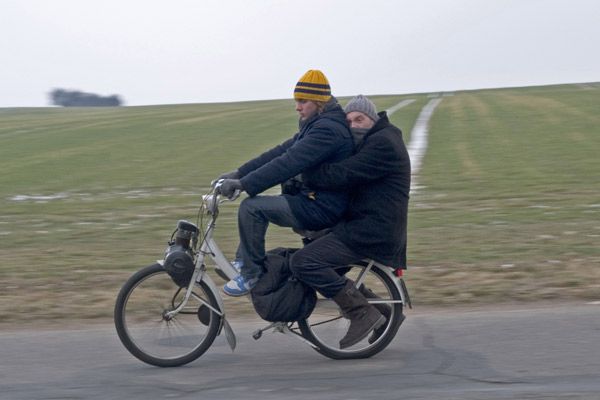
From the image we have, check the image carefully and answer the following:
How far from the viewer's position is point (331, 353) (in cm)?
681

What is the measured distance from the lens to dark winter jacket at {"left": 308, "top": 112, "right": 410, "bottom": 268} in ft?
21.0

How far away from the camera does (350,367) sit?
662 cm

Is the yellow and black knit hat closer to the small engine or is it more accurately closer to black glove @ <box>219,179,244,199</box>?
black glove @ <box>219,179,244,199</box>

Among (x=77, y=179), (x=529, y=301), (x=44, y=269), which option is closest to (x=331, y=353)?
(x=529, y=301)

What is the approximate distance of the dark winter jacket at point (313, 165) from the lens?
6.36 meters

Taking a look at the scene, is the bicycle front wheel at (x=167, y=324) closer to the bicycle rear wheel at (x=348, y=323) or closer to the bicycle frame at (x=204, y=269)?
the bicycle frame at (x=204, y=269)

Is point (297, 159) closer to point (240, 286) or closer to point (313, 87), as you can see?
point (313, 87)

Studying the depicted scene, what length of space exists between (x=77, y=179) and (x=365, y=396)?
1604cm

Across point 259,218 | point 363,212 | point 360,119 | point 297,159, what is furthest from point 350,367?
point 360,119

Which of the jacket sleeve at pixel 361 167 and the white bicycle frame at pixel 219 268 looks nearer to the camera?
the jacket sleeve at pixel 361 167

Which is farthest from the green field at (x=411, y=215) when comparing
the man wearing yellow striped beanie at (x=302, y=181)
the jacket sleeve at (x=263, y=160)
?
the man wearing yellow striped beanie at (x=302, y=181)

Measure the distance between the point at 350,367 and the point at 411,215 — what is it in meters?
7.21

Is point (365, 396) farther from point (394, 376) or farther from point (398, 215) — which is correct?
point (398, 215)

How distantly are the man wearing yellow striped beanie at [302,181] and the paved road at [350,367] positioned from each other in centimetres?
70
